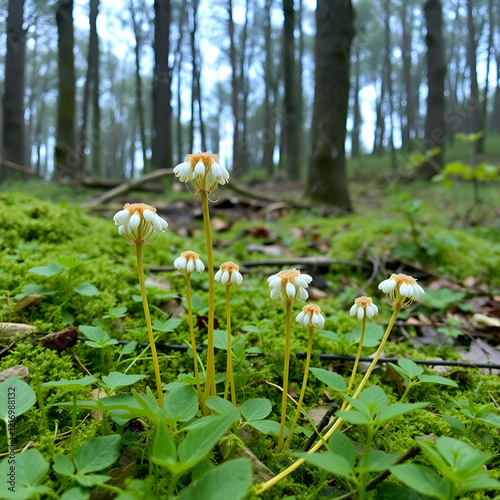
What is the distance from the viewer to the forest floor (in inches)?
42.6

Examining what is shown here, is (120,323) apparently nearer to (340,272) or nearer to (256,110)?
(340,272)

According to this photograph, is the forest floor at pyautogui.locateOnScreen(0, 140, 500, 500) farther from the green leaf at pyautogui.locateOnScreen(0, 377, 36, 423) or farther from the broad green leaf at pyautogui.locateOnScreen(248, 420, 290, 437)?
the green leaf at pyautogui.locateOnScreen(0, 377, 36, 423)

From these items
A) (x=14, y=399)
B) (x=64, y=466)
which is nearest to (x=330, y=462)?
(x=64, y=466)

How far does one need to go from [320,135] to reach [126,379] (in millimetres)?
5834

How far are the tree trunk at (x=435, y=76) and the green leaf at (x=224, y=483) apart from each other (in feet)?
38.9

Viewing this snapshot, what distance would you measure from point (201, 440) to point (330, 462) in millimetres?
294

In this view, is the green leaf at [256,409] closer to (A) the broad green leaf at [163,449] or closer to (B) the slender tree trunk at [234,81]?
(A) the broad green leaf at [163,449]

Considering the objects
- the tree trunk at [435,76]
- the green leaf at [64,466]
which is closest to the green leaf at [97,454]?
the green leaf at [64,466]

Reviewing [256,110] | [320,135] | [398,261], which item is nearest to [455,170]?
[398,261]

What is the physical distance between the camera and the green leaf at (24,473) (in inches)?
28.9

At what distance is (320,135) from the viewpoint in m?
6.09

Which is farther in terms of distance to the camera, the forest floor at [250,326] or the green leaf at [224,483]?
the forest floor at [250,326]

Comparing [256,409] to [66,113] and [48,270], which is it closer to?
[48,270]

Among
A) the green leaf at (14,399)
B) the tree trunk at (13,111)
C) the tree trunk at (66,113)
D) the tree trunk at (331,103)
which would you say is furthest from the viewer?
the tree trunk at (66,113)
